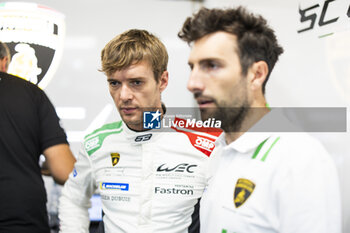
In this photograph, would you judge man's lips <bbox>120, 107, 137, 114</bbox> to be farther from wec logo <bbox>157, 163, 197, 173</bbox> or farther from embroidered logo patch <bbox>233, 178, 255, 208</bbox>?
embroidered logo patch <bbox>233, 178, 255, 208</bbox>

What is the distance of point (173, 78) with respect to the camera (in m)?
2.30

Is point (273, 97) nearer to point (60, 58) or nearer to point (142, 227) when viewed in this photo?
point (142, 227)

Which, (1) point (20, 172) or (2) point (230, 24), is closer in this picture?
(2) point (230, 24)

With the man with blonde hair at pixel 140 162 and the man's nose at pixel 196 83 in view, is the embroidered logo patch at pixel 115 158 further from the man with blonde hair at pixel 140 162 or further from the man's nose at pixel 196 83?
the man's nose at pixel 196 83

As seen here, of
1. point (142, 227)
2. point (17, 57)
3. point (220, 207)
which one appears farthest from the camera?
point (17, 57)

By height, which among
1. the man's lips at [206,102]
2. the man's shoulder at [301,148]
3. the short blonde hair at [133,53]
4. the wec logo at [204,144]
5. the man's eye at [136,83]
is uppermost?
the short blonde hair at [133,53]

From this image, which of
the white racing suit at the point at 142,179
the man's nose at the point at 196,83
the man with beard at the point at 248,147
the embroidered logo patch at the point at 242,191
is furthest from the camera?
the white racing suit at the point at 142,179

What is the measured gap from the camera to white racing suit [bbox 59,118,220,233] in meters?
1.22

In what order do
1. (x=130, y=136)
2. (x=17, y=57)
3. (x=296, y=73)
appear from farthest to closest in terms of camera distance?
1. (x=17, y=57)
2. (x=296, y=73)
3. (x=130, y=136)

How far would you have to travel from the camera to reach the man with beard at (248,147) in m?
0.77

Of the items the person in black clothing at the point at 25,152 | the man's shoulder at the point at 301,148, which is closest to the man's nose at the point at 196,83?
the man's shoulder at the point at 301,148

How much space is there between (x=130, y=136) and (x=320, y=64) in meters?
0.84

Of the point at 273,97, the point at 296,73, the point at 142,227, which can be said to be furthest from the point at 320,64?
the point at 142,227

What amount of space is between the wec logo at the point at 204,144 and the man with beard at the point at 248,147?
0.21m
